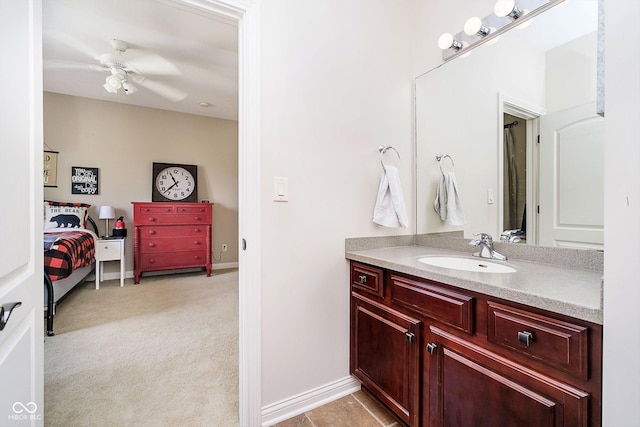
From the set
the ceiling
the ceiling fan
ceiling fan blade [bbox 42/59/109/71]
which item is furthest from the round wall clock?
ceiling fan blade [bbox 42/59/109/71]

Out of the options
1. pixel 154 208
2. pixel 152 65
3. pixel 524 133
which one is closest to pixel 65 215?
pixel 154 208

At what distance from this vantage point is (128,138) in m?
4.10

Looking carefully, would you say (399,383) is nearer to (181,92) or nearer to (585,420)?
(585,420)

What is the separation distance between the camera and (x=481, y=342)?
96 cm

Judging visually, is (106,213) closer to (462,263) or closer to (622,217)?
(462,263)

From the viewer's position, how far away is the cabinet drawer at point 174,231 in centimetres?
382

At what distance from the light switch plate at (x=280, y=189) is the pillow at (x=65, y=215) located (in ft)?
12.0

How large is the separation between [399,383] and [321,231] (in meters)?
0.80

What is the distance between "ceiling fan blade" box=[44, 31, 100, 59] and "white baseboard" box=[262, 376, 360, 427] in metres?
3.38

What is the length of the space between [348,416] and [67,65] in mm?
4191

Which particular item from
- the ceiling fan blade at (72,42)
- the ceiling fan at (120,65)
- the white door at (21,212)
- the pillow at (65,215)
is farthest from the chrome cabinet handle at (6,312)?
the pillow at (65,215)

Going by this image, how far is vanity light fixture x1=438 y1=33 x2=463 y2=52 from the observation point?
61.9 inches

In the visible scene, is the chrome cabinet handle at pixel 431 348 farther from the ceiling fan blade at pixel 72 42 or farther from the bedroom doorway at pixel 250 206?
the ceiling fan blade at pixel 72 42

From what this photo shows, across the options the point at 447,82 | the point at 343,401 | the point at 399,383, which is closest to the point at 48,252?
the point at 343,401
